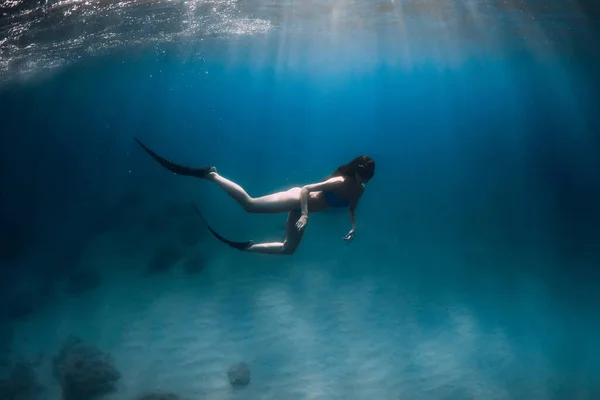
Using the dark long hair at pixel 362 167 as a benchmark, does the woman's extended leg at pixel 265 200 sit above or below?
below

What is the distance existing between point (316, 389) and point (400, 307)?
5.93m

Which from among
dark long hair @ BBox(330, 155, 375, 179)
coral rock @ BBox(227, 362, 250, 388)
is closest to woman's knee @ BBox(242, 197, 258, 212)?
dark long hair @ BBox(330, 155, 375, 179)

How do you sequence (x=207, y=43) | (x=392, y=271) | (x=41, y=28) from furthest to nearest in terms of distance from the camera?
(x=207, y=43), (x=392, y=271), (x=41, y=28)

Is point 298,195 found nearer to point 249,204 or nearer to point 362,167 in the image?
point 249,204

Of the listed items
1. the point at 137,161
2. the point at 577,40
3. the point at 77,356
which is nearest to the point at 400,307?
the point at 77,356

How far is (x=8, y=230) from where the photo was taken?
69.9 ft

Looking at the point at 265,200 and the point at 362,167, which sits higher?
the point at 362,167

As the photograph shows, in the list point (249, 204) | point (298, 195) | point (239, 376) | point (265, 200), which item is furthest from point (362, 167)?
point (239, 376)

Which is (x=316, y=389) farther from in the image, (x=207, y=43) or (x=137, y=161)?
(x=137, y=161)

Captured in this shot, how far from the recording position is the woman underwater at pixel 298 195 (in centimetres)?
594

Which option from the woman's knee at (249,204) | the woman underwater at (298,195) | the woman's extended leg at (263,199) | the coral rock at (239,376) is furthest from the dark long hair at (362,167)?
the coral rock at (239,376)

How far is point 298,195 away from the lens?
6.37 metres

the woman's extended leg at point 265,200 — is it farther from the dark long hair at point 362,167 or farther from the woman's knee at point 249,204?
the dark long hair at point 362,167

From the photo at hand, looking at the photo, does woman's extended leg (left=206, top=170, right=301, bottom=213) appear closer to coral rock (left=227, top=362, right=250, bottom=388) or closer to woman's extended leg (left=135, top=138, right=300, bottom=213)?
woman's extended leg (left=135, top=138, right=300, bottom=213)
